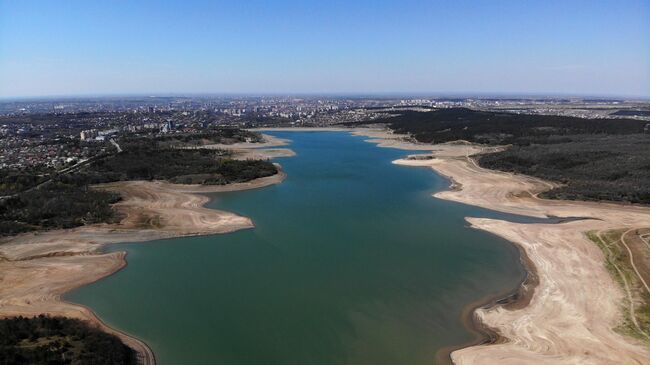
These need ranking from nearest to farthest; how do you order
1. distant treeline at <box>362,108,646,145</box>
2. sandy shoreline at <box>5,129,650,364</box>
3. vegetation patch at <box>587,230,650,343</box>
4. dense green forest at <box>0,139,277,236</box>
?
sandy shoreline at <box>5,129,650,364</box>, vegetation patch at <box>587,230,650,343</box>, dense green forest at <box>0,139,277,236</box>, distant treeline at <box>362,108,646,145</box>

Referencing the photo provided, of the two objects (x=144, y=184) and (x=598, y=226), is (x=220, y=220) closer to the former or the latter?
(x=144, y=184)

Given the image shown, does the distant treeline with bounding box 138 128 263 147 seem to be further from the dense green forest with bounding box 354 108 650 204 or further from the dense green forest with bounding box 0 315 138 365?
the dense green forest with bounding box 0 315 138 365

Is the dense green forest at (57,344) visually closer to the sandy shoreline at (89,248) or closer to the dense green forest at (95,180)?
the sandy shoreline at (89,248)

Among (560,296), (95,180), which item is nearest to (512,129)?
(560,296)

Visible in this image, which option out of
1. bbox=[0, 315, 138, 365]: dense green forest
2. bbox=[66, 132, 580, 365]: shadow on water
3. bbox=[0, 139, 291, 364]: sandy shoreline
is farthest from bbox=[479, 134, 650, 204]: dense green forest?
bbox=[0, 315, 138, 365]: dense green forest

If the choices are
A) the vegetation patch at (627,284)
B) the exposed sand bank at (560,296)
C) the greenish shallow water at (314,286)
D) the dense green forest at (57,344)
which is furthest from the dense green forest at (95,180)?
the vegetation patch at (627,284)

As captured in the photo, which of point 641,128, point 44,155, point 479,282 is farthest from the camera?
point 641,128

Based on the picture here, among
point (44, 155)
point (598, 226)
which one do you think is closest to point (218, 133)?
point (44, 155)
